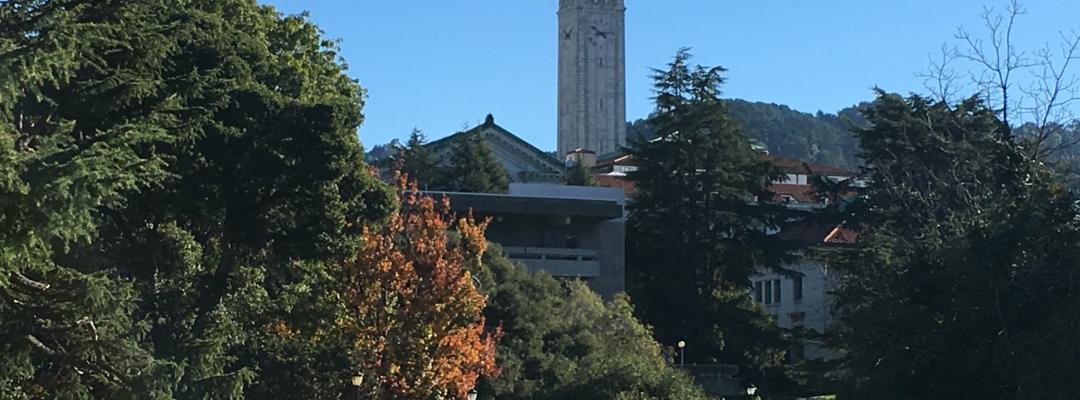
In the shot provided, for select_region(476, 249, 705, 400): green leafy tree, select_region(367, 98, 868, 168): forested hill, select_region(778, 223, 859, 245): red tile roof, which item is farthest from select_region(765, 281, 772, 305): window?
select_region(367, 98, 868, 168): forested hill

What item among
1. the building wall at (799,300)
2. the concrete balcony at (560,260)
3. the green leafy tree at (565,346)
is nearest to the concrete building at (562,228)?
the concrete balcony at (560,260)

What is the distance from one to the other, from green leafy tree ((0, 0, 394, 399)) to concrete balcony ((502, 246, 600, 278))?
44.0 feet

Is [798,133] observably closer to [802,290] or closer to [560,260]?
[802,290]

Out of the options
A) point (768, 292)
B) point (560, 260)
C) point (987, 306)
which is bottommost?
point (987, 306)

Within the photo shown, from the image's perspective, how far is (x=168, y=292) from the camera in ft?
81.4

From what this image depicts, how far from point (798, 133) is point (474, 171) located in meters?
130

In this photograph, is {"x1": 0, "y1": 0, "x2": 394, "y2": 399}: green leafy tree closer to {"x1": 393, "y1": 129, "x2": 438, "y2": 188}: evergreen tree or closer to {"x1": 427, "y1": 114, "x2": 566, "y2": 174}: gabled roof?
{"x1": 393, "y1": 129, "x2": 438, "y2": 188}: evergreen tree

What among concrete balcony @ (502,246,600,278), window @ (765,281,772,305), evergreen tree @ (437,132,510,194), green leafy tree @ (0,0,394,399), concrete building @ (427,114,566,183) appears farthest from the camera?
concrete building @ (427,114,566,183)

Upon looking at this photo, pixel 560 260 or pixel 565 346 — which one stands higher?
pixel 560 260

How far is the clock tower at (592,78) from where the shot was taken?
12188cm

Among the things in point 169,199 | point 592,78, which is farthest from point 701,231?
point 592,78

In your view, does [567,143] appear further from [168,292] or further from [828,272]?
[168,292]

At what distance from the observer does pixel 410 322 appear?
2900cm

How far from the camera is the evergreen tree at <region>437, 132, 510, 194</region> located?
189 ft
